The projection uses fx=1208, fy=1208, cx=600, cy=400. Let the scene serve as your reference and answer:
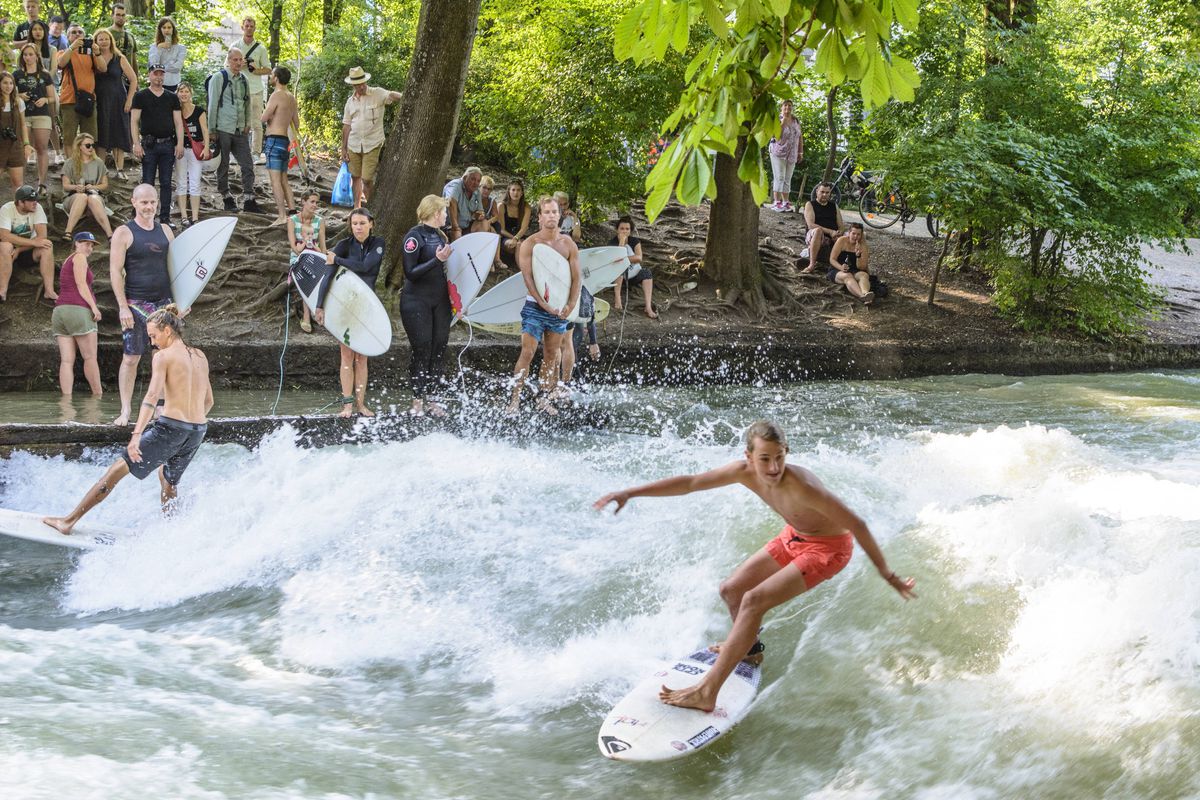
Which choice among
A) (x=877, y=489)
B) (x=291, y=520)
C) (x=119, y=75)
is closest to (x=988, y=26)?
(x=877, y=489)

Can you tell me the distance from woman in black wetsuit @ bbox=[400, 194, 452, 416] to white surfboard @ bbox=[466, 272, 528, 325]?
1.72 metres

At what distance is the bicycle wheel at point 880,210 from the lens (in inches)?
856

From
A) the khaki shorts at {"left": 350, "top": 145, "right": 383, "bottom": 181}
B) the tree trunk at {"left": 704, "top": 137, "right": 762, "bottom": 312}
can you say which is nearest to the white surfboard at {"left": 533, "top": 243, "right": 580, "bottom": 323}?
the khaki shorts at {"left": 350, "top": 145, "right": 383, "bottom": 181}

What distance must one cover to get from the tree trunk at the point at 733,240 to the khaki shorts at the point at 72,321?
8.53 metres

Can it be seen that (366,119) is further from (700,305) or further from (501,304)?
(700,305)

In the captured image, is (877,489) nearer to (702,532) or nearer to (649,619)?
(702,532)

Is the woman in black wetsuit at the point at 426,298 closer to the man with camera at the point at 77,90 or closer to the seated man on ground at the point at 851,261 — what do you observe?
the man with camera at the point at 77,90

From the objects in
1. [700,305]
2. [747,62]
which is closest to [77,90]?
[700,305]

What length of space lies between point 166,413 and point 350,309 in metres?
2.66

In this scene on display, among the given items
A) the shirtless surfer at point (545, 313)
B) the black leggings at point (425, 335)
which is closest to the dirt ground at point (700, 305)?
the black leggings at point (425, 335)

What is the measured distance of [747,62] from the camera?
4.45 meters

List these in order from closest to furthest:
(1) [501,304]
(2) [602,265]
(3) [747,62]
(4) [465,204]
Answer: (3) [747,62]
(1) [501,304]
(2) [602,265]
(4) [465,204]

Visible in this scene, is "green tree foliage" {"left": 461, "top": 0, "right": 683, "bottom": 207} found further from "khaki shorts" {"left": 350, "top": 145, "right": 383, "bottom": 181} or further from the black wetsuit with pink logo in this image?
the black wetsuit with pink logo

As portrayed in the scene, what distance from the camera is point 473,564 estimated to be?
324 inches
